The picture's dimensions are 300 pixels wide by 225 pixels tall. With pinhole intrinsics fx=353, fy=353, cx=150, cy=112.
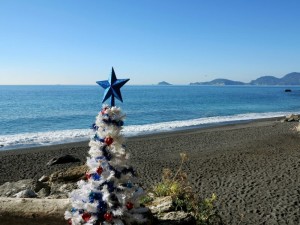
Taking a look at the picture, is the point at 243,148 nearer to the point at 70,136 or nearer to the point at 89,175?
the point at 70,136

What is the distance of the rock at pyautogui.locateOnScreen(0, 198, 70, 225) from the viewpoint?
6.97 metres

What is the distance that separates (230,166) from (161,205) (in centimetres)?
1100

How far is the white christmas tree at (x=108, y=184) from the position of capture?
18.3 feet

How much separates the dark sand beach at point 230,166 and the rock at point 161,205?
355 cm

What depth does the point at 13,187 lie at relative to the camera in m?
11.3

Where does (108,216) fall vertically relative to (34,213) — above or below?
above

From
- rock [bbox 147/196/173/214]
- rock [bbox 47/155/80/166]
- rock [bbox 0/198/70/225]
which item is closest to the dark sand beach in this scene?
rock [bbox 47/155/80/166]

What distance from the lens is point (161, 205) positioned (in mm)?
7676

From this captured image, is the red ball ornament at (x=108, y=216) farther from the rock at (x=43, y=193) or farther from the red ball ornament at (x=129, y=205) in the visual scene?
the rock at (x=43, y=193)

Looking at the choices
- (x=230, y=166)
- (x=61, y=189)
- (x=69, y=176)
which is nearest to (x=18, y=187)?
(x=61, y=189)

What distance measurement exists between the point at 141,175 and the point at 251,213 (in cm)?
696

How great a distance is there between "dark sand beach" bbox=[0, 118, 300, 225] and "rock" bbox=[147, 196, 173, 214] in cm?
355

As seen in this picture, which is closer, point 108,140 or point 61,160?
point 108,140

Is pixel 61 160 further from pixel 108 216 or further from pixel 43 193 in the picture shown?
pixel 108 216
